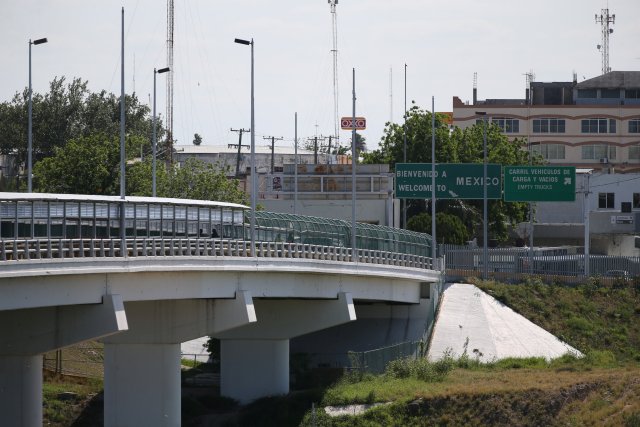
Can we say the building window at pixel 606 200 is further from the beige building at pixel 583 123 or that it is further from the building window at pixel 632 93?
the building window at pixel 632 93

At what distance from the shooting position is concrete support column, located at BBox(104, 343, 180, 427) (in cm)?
4562

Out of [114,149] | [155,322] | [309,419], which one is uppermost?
[114,149]

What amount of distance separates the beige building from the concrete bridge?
86854mm

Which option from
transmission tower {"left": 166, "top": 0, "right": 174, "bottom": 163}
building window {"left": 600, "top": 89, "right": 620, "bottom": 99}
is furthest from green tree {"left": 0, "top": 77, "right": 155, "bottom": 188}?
building window {"left": 600, "top": 89, "right": 620, "bottom": 99}

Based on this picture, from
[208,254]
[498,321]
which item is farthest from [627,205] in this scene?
[208,254]

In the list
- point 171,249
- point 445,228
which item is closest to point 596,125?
point 445,228

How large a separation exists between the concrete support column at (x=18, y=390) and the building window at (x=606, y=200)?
87049 mm

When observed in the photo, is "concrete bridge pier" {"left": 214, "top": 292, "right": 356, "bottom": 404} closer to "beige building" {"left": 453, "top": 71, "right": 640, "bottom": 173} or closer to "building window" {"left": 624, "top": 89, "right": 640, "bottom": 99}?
"beige building" {"left": 453, "top": 71, "right": 640, "bottom": 173}

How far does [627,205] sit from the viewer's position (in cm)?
12438

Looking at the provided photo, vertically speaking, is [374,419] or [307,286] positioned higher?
[307,286]

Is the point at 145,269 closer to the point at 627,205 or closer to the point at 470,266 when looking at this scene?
the point at 470,266

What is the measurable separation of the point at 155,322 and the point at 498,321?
25577mm

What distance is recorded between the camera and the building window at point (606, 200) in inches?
4894

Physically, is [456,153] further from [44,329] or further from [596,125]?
[44,329]
